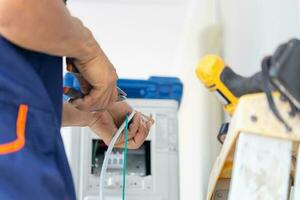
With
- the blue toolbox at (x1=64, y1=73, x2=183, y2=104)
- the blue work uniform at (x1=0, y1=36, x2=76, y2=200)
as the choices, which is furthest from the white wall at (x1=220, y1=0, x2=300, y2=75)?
the blue work uniform at (x1=0, y1=36, x2=76, y2=200)

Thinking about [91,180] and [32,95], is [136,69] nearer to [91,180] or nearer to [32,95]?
[91,180]

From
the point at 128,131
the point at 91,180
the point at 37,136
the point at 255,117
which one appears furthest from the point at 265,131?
the point at 91,180

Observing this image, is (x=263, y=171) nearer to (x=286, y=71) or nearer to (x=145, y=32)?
(x=286, y=71)

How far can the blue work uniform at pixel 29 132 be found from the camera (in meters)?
0.65

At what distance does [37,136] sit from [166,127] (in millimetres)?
846

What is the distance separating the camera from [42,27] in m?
0.67

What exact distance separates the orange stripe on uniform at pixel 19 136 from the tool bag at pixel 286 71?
0.33m

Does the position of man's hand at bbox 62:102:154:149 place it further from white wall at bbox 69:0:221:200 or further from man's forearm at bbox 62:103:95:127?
white wall at bbox 69:0:221:200

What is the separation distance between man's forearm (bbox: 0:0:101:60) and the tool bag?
303 mm

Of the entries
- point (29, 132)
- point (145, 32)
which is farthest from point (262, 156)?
point (145, 32)

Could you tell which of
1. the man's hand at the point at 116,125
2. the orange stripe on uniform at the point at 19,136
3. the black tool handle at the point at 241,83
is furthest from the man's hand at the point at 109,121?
the black tool handle at the point at 241,83

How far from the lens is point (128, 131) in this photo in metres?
1.07

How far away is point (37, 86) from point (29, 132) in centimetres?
7

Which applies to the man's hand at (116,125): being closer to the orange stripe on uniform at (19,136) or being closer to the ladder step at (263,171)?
the orange stripe on uniform at (19,136)
